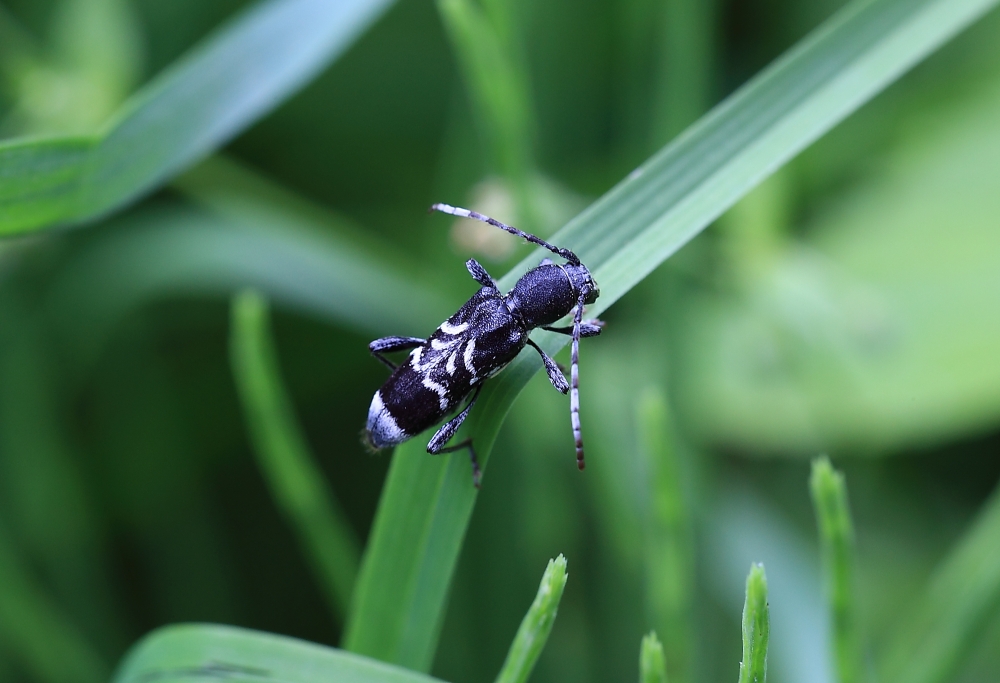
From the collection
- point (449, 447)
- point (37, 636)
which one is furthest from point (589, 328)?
point (37, 636)

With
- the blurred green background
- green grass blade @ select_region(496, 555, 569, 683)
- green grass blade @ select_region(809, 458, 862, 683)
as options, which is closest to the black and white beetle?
the blurred green background

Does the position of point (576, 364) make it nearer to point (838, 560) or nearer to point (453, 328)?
point (453, 328)

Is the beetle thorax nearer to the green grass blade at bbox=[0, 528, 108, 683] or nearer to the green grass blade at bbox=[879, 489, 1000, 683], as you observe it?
the green grass blade at bbox=[879, 489, 1000, 683]

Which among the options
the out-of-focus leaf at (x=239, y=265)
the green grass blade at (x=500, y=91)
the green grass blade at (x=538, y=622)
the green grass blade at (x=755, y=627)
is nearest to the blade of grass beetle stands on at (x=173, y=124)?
the green grass blade at (x=500, y=91)

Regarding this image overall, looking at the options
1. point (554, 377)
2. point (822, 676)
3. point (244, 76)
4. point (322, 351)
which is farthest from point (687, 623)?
point (322, 351)

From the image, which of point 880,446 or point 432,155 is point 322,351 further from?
point 880,446

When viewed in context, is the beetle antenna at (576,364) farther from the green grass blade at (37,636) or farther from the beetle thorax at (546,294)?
the green grass blade at (37,636)
